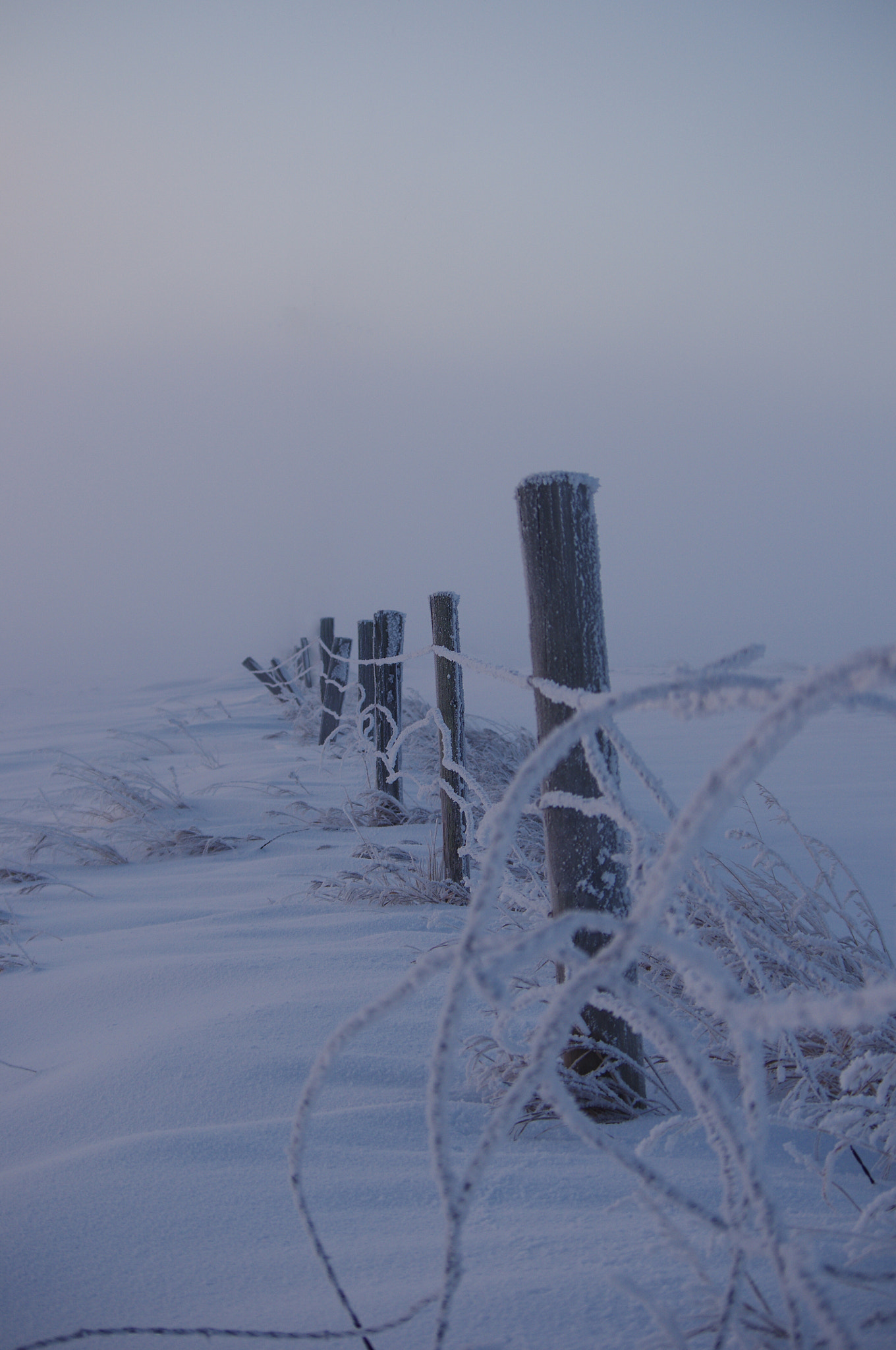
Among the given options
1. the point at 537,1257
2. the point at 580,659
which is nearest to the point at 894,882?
the point at 580,659

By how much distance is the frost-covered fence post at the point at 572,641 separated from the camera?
4.75 feet

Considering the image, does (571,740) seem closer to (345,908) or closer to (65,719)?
(345,908)

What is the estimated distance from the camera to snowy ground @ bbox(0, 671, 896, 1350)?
101cm

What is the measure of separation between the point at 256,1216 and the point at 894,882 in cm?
249

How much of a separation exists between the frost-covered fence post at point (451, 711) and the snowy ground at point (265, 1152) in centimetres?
21

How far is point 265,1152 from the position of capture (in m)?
1.40

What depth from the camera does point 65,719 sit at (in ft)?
31.2

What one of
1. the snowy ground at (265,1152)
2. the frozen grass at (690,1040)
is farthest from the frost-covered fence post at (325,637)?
the frozen grass at (690,1040)

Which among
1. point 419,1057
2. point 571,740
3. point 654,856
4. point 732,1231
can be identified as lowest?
point 419,1057

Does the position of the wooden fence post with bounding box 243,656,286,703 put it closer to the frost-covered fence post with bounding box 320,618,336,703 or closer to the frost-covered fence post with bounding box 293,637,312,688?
the frost-covered fence post with bounding box 293,637,312,688

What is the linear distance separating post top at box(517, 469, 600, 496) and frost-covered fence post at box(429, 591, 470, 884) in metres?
1.42

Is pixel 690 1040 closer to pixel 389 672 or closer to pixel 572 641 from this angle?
pixel 572 641

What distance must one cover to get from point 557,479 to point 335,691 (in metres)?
5.60

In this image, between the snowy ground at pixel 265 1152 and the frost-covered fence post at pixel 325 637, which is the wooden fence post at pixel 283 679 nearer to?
the frost-covered fence post at pixel 325 637
